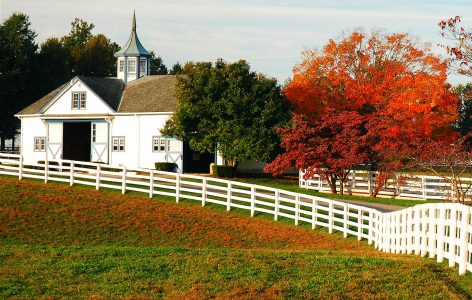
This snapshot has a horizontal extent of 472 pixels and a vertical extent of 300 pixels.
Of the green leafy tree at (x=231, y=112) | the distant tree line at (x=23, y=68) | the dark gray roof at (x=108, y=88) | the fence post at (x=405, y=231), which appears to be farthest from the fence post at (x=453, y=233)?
the distant tree line at (x=23, y=68)

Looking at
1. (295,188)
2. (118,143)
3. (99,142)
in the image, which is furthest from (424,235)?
(99,142)

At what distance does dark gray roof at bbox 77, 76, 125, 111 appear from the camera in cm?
5672

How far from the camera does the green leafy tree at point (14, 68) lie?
74.1 m

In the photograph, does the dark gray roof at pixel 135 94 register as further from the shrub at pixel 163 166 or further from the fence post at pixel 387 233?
the fence post at pixel 387 233

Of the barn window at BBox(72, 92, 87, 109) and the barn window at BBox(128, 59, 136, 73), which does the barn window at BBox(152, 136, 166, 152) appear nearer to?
the barn window at BBox(72, 92, 87, 109)

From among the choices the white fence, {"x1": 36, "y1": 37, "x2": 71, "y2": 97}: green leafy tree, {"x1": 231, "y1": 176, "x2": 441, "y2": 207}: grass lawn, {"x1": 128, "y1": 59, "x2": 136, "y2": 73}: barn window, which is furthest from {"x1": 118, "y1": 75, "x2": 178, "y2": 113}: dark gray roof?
{"x1": 36, "y1": 37, "x2": 71, "y2": 97}: green leafy tree

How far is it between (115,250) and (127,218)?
12.1m

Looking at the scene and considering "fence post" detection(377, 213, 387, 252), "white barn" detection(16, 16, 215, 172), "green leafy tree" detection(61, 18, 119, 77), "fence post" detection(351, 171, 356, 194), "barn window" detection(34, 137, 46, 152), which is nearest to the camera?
"fence post" detection(377, 213, 387, 252)

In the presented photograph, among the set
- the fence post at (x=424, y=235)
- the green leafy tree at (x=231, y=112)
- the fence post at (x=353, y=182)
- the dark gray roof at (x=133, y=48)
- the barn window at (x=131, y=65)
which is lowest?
the fence post at (x=353, y=182)

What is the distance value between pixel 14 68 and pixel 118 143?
24347 mm

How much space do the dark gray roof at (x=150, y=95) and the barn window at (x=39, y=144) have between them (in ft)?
22.2

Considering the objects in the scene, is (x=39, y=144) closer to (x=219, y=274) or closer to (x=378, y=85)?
(x=378, y=85)

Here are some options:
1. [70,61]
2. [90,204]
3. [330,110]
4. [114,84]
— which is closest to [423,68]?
[330,110]

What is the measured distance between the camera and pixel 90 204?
31.7 m
